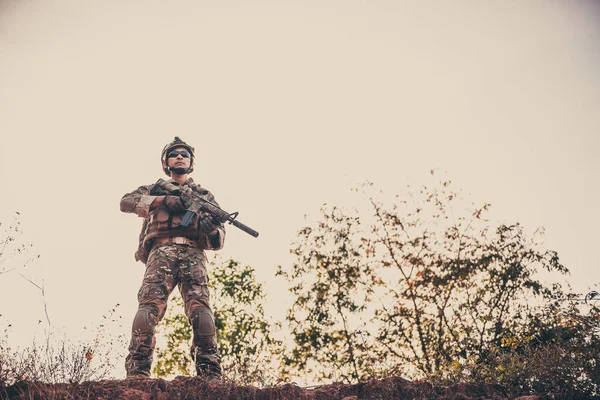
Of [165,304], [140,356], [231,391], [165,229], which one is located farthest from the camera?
[165,229]

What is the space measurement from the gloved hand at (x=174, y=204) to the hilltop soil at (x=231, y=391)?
5.94 ft

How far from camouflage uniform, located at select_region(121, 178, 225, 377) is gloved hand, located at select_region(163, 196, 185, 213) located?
13cm

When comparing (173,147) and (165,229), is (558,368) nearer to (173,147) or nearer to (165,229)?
(165,229)

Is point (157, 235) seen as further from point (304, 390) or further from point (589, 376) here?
point (589, 376)

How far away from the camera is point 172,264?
193 inches

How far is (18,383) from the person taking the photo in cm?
335

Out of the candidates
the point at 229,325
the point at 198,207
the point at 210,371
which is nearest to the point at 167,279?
the point at 198,207

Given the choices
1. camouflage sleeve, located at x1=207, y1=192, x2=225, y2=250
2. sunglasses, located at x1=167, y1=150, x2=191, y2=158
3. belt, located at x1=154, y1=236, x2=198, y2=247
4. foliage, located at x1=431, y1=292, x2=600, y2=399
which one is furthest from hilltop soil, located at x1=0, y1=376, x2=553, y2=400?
sunglasses, located at x1=167, y1=150, x2=191, y2=158

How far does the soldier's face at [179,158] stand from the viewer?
5.64 meters

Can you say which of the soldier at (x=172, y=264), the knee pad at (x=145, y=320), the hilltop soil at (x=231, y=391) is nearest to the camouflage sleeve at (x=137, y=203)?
the soldier at (x=172, y=264)

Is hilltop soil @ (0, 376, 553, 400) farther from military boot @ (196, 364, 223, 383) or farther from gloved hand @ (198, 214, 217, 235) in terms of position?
gloved hand @ (198, 214, 217, 235)

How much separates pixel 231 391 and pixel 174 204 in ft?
7.07

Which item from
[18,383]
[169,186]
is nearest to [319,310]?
[169,186]

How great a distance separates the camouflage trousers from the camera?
430cm
